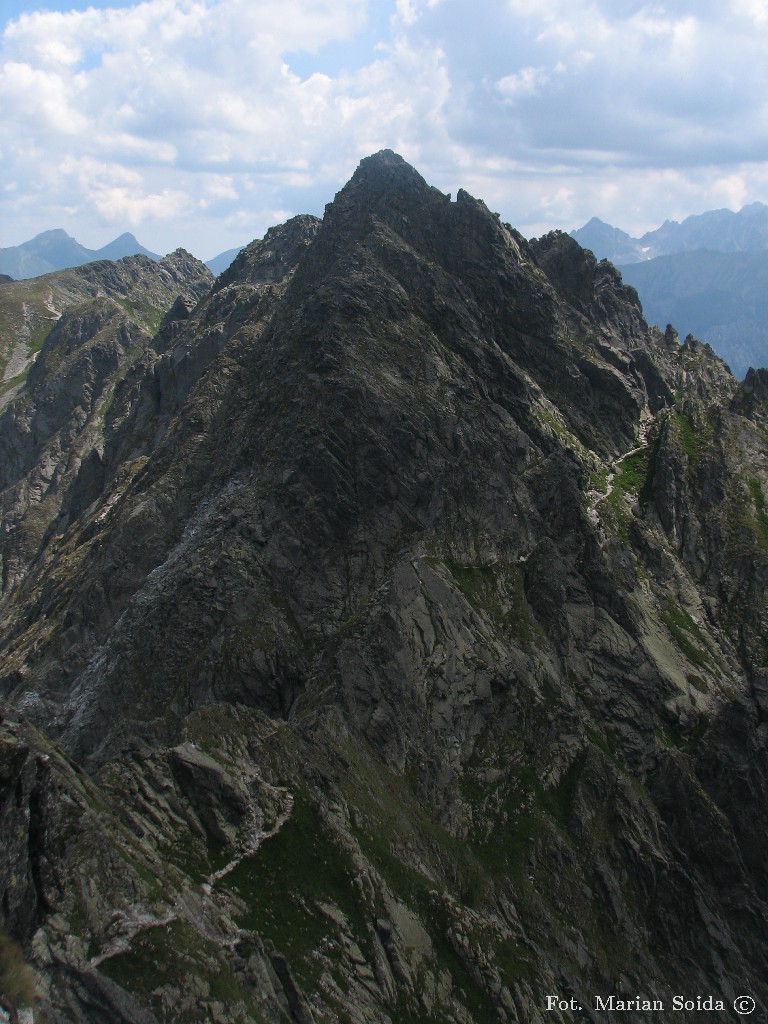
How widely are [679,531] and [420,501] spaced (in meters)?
28.8

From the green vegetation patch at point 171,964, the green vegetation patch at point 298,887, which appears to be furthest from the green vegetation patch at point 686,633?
the green vegetation patch at point 171,964

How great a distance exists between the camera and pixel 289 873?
118 ft

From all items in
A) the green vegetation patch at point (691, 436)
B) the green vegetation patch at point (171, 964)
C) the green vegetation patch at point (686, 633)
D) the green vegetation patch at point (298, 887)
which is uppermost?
the green vegetation patch at point (691, 436)

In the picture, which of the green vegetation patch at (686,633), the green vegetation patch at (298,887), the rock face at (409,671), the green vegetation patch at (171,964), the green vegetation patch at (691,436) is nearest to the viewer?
the green vegetation patch at (171,964)

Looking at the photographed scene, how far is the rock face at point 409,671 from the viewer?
31.6 m

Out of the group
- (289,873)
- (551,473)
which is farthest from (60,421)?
(289,873)

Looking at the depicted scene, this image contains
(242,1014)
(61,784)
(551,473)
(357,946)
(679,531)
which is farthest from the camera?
(679,531)

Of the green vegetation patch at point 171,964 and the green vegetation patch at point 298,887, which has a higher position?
the green vegetation patch at point 171,964

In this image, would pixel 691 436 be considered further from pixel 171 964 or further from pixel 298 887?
pixel 171 964

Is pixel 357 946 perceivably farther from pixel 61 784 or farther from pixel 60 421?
pixel 60 421

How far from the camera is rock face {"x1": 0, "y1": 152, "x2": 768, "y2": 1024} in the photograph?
104 ft

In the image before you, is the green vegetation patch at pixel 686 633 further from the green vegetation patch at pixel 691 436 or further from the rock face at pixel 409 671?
the green vegetation patch at pixel 691 436

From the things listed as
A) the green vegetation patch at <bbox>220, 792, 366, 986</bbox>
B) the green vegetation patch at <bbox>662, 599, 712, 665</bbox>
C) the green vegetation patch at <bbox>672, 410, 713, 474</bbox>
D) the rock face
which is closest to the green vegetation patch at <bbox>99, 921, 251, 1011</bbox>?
the rock face

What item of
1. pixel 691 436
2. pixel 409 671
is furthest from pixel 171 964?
pixel 691 436
